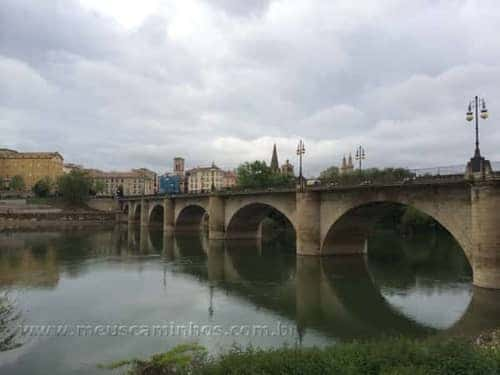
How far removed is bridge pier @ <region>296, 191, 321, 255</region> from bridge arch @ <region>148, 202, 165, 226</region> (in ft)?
150

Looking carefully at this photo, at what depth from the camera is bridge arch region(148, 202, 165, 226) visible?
7562 centimetres

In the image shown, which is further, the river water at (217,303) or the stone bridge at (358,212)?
the stone bridge at (358,212)

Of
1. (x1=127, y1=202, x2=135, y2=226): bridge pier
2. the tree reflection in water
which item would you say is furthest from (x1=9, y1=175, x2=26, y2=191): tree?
the tree reflection in water

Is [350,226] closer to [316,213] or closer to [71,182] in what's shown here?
[316,213]

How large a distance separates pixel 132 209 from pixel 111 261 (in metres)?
59.0

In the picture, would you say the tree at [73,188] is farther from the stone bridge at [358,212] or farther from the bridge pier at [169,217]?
the stone bridge at [358,212]

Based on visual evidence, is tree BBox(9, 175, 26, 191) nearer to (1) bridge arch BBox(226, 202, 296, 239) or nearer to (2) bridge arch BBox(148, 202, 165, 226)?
(2) bridge arch BBox(148, 202, 165, 226)

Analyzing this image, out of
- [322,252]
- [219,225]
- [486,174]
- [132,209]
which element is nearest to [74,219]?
[132,209]

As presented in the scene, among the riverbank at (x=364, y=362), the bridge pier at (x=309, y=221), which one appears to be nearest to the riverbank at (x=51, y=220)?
the bridge pier at (x=309, y=221)

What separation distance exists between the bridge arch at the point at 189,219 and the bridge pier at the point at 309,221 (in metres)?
32.9

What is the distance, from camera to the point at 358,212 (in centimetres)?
2994

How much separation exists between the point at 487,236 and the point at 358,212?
11958 mm

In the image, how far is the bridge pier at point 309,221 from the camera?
103 feet

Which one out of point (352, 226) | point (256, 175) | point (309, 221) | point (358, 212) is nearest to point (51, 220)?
point (256, 175)
